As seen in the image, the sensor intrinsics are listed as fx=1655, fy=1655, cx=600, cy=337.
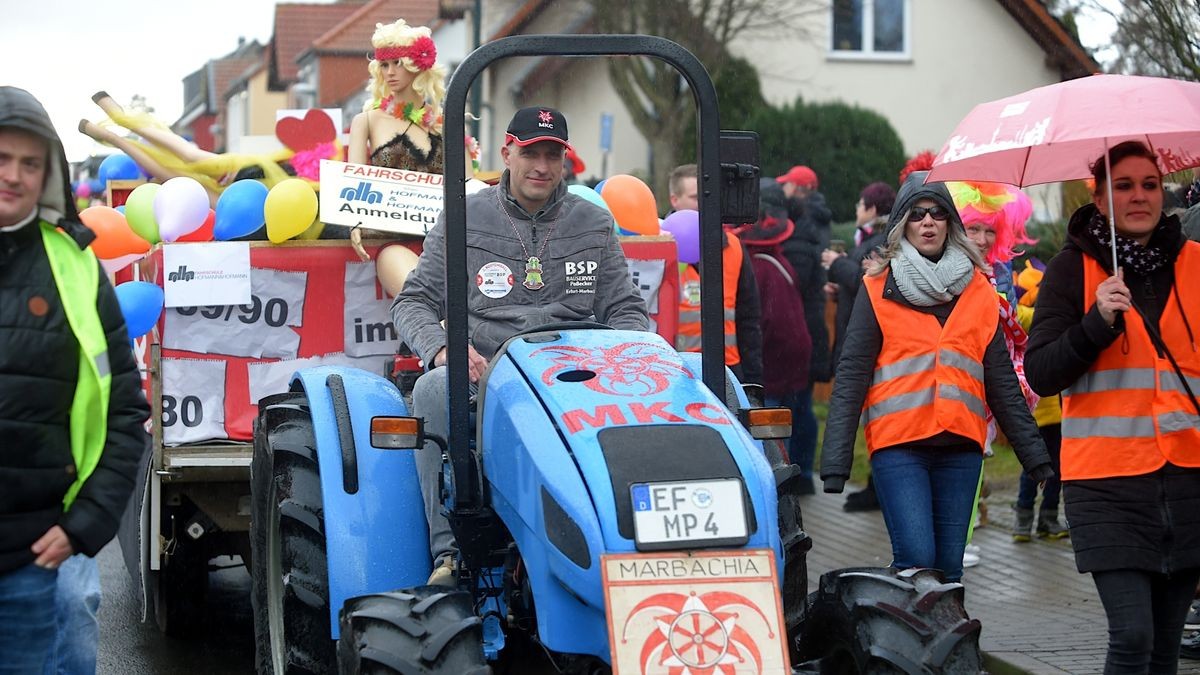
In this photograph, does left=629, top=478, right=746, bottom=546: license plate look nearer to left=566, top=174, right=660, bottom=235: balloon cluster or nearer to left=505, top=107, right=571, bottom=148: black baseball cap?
left=505, top=107, right=571, bottom=148: black baseball cap

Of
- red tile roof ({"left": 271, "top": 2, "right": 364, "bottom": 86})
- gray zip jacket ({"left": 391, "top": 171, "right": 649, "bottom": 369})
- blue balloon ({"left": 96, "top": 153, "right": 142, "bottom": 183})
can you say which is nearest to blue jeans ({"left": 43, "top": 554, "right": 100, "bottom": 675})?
gray zip jacket ({"left": 391, "top": 171, "right": 649, "bottom": 369})

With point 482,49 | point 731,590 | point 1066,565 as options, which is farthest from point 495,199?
point 1066,565

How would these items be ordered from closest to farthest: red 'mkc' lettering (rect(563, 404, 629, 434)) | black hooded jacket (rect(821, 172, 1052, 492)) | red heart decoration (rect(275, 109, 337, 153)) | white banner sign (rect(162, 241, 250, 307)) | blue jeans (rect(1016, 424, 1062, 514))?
red 'mkc' lettering (rect(563, 404, 629, 434)), black hooded jacket (rect(821, 172, 1052, 492)), white banner sign (rect(162, 241, 250, 307)), red heart decoration (rect(275, 109, 337, 153)), blue jeans (rect(1016, 424, 1062, 514))

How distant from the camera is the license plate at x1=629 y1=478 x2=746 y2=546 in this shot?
13.2ft

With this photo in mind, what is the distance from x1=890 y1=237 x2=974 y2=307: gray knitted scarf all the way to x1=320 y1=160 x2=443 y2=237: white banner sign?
2.19 metres

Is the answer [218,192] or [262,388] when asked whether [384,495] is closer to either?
[262,388]

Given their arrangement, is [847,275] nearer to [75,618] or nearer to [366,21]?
[75,618]

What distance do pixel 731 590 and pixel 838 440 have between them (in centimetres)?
210

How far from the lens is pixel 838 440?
602cm

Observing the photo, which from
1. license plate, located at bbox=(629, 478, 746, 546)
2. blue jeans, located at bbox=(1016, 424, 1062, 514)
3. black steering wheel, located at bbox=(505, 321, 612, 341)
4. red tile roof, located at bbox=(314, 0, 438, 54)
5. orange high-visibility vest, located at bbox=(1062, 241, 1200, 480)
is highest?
red tile roof, located at bbox=(314, 0, 438, 54)

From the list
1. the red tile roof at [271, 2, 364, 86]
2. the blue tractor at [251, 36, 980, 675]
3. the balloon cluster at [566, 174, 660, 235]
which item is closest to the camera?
the blue tractor at [251, 36, 980, 675]

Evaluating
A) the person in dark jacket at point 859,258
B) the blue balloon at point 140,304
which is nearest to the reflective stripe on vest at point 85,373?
the blue balloon at point 140,304

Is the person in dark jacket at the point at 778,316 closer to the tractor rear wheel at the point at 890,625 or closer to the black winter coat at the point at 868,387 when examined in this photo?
the black winter coat at the point at 868,387

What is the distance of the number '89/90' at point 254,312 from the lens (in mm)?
7062
